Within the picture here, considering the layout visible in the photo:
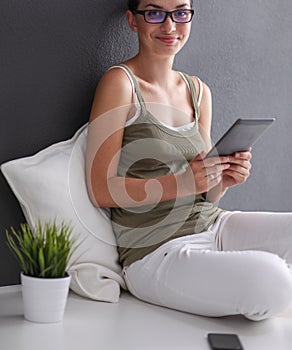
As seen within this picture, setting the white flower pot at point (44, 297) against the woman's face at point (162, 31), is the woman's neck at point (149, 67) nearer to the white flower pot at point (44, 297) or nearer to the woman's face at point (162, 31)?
the woman's face at point (162, 31)

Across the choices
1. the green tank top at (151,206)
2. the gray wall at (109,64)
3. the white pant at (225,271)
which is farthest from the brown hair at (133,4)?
the white pant at (225,271)

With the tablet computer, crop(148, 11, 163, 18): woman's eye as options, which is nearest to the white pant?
the tablet computer

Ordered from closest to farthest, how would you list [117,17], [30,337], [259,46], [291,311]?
[30,337] → [291,311] → [117,17] → [259,46]

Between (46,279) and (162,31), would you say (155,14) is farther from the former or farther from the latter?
(46,279)

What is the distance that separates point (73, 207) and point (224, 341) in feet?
2.41

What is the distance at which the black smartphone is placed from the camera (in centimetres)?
201

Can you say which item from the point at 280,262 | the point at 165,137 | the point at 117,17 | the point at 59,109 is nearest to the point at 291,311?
the point at 280,262

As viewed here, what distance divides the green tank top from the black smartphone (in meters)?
0.48

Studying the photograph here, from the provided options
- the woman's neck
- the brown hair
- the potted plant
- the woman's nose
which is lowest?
the potted plant

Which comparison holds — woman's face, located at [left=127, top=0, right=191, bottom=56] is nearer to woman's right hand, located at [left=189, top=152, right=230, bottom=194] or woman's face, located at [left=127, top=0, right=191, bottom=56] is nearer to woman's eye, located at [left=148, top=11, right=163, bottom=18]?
woman's eye, located at [left=148, top=11, right=163, bottom=18]

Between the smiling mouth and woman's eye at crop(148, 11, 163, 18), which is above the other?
woman's eye at crop(148, 11, 163, 18)

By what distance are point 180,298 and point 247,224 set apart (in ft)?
1.44

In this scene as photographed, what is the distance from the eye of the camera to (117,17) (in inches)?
110

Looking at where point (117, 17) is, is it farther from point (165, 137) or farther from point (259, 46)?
point (259, 46)
